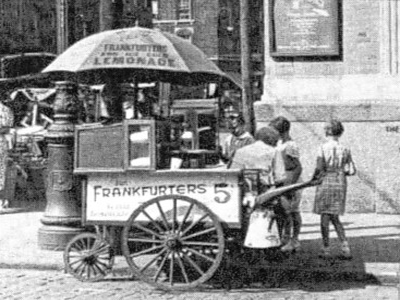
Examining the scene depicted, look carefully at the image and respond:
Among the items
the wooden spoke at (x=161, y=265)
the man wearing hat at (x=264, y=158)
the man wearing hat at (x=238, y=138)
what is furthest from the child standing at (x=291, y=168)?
the man wearing hat at (x=238, y=138)

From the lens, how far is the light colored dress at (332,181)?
10.5m

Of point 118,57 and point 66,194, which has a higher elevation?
point 118,57

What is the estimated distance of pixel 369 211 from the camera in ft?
47.0

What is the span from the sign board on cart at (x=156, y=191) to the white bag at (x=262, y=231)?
15cm

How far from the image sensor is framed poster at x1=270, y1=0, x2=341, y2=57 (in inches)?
575

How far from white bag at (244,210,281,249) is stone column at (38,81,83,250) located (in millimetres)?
3089

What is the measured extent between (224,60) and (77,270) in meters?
40.9

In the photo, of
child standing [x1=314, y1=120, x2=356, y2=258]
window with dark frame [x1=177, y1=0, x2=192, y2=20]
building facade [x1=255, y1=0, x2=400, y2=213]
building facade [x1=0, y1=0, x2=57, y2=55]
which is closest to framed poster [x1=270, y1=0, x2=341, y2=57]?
building facade [x1=255, y1=0, x2=400, y2=213]

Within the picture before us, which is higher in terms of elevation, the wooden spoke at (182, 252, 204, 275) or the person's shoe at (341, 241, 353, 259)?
the wooden spoke at (182, 252, 204, 275)

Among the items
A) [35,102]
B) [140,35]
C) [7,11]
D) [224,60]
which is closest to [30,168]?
→ [35,102]

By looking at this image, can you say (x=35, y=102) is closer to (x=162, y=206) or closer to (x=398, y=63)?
(x=398, y=63)

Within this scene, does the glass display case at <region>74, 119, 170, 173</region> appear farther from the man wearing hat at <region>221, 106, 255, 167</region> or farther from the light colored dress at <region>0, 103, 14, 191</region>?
the light colored dress at <region>0, 103, 14, 191</region>

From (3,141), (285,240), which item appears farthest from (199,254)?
(3,141)

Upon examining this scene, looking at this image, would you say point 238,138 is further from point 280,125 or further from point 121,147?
point 121,147
